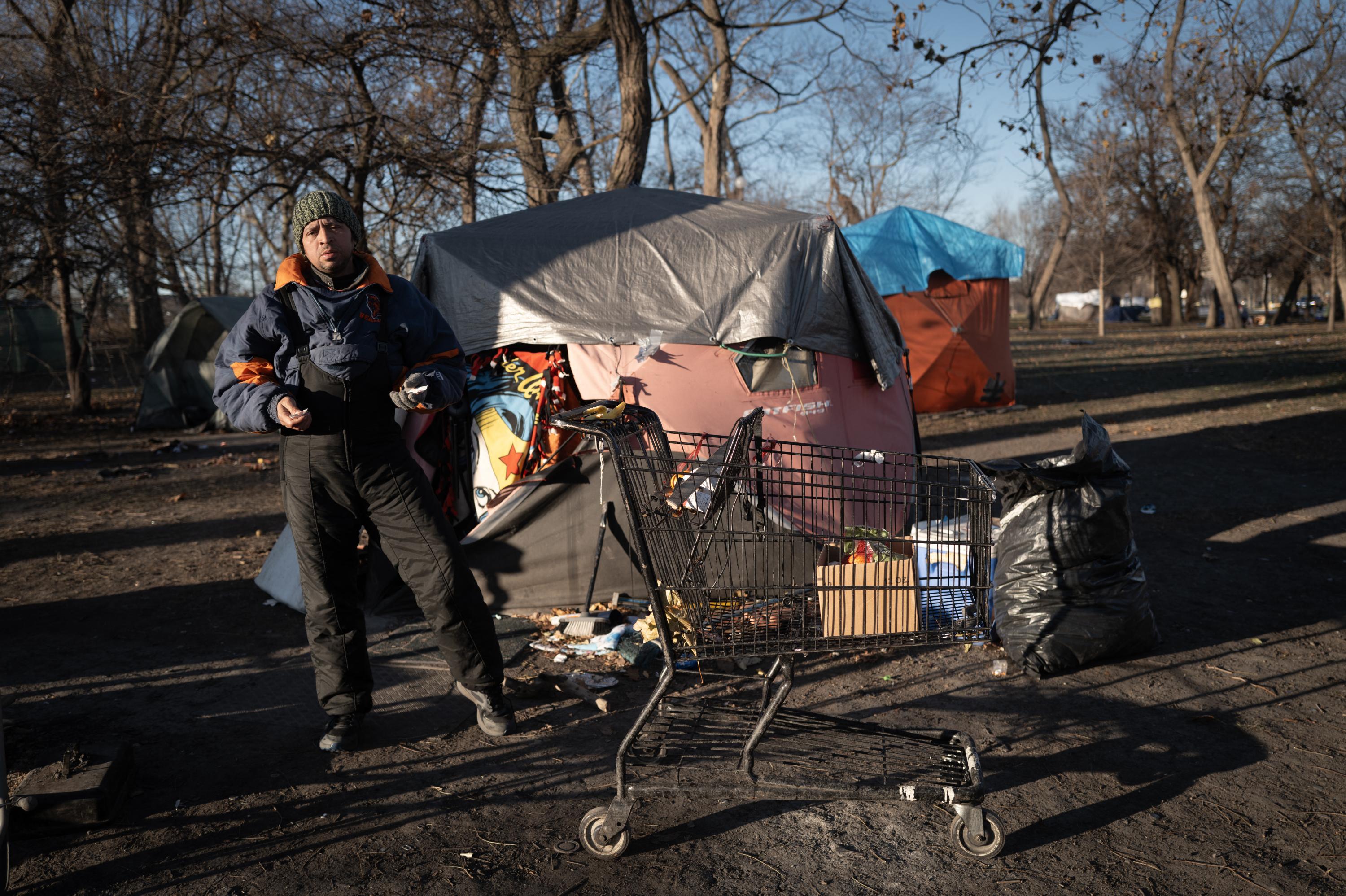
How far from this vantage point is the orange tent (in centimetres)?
1308

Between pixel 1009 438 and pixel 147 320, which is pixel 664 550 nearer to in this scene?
pixel 1009 438

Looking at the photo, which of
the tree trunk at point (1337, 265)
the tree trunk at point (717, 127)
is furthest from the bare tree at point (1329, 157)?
the tree trunk at point (717, 127)

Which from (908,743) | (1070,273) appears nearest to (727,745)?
(908,743)

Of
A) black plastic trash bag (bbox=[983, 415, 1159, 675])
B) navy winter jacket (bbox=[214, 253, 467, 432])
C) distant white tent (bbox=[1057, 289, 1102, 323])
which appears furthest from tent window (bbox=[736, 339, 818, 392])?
distant white tent (bbox=[1057, 289, 1102, 323])

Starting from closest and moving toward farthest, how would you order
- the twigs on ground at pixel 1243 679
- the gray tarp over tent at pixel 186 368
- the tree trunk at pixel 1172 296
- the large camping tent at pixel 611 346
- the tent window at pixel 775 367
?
the twigs on ground at pixel 1243 679, the large camping tent at pixel 611 346, the tent window at pixel 775 367, the gray tarp over tent at pixel 186 368, the tree trunk at pixel 1172 296

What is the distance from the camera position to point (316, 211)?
11.3 feet

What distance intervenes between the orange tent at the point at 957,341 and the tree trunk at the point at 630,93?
4355mm

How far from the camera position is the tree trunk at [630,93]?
1053cm

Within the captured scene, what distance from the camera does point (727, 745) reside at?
133 inches

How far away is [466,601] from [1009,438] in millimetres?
8902

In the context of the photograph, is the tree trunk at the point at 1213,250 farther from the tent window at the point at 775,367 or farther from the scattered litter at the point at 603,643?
the scattered litter at the point at 603,643

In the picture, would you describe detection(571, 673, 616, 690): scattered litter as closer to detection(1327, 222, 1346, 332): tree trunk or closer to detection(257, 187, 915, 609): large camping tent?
detection(257, 187, 915, 609): large camping tent

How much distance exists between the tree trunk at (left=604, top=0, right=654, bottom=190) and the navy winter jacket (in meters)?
7.35

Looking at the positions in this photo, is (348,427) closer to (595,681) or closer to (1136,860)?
(595,681)
